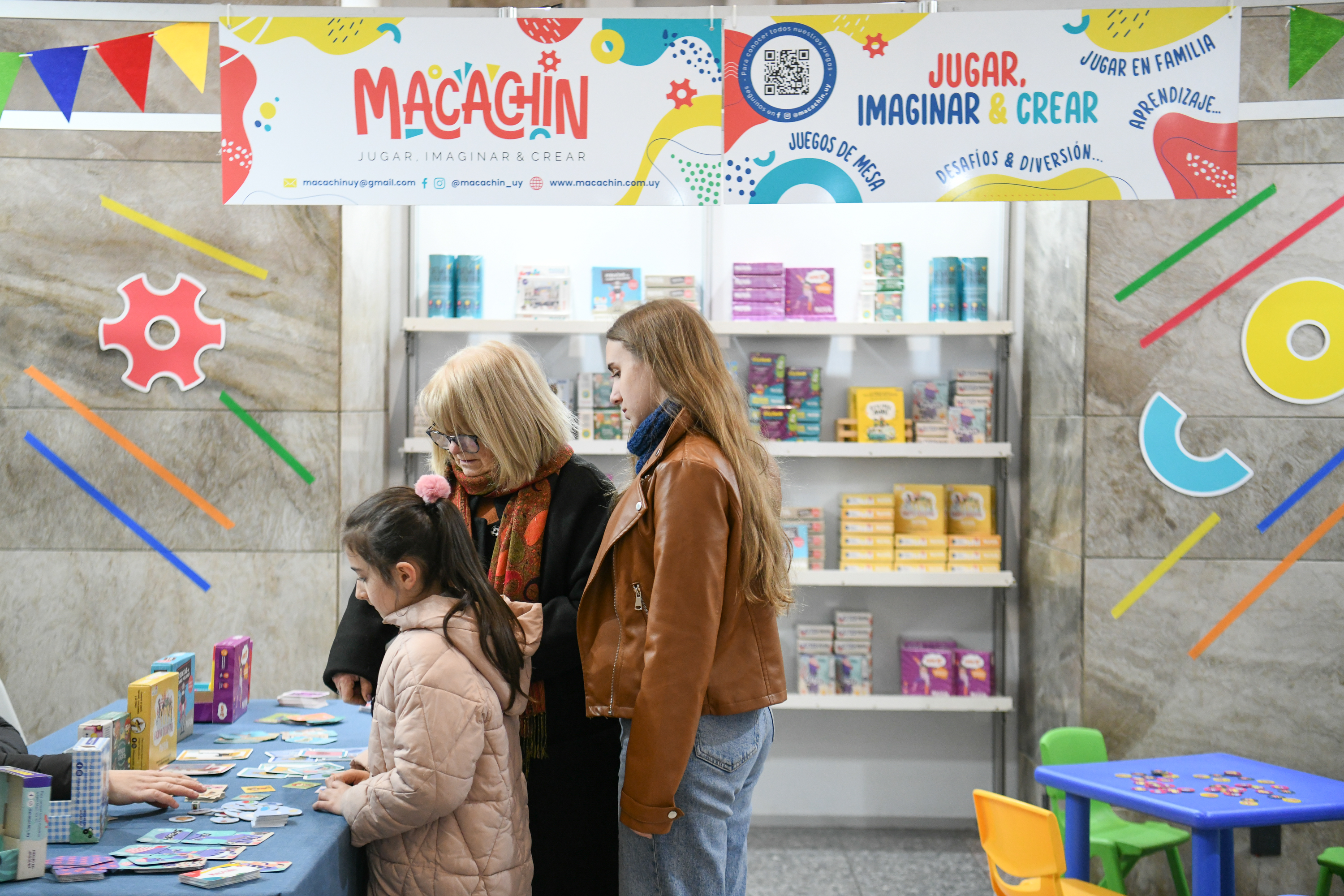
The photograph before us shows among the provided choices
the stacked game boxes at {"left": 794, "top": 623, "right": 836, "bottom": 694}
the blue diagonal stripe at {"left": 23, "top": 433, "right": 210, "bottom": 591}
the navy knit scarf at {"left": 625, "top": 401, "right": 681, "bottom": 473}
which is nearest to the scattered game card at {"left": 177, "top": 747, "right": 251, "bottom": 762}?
the navy knit scarf at {"left": 625, "top": 401, "right": 681, "bottom": 473}

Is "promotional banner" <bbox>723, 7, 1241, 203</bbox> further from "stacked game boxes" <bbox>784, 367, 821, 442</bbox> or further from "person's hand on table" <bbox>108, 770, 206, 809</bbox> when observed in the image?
"person's hand on table" <bbox>108, 770, 206, 809</bbox>

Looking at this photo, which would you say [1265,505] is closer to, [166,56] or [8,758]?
[8,758]

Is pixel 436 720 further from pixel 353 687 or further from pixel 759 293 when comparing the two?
pixel 759 293

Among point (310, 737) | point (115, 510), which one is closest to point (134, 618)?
point (115, 510)

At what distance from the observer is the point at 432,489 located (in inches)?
75.1

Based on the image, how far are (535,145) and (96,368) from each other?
6.89 feet

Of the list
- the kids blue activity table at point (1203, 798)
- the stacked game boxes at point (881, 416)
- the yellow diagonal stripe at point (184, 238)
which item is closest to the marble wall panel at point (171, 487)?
the yellow diagonal stripe at point (184, 238)

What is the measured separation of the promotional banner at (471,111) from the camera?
2750mm

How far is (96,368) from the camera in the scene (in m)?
3.74

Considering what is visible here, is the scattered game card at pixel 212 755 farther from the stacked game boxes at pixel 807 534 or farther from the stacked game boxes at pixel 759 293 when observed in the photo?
the stacked game boxes at pixel 759 293

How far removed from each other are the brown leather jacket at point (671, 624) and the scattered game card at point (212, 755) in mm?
861

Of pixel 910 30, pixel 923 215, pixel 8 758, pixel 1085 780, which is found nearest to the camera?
pixel 8 758

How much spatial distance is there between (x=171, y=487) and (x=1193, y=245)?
3982 millimetres

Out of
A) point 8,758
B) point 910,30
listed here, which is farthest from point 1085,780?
point 8,758
